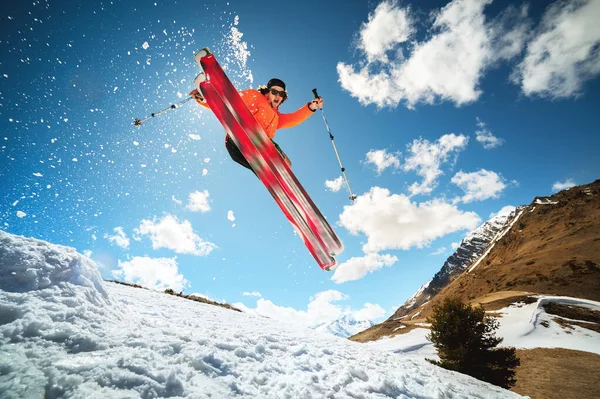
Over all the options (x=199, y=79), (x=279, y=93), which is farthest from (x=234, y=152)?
(x=279, y=93)

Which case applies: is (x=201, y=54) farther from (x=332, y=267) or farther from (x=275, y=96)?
(x=332, y=267)

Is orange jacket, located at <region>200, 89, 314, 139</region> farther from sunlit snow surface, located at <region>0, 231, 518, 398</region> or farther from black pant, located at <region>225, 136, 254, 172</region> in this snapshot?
sunlit snow surface, located at <region>0, 231, 518, 398</region>

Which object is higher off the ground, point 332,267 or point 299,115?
point 299,115

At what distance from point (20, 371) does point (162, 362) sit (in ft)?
4.54

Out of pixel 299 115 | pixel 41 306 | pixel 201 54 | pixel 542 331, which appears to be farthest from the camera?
pixel 542 331

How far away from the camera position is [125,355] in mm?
3312

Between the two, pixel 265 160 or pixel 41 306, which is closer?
pixel 41 306

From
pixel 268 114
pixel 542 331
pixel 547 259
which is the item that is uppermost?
pixel 547 259

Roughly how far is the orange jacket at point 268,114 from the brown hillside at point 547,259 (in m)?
45.7

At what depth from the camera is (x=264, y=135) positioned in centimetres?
739

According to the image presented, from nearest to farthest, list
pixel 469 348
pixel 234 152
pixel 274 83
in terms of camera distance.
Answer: pixel 234 152
pixel 274 83
pixel 469 348

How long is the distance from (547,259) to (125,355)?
9325cm

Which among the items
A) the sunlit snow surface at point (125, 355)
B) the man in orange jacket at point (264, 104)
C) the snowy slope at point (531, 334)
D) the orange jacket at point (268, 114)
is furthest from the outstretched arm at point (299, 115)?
the snowy slope at point (531, 334)

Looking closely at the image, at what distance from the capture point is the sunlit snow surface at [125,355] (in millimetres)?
2811
